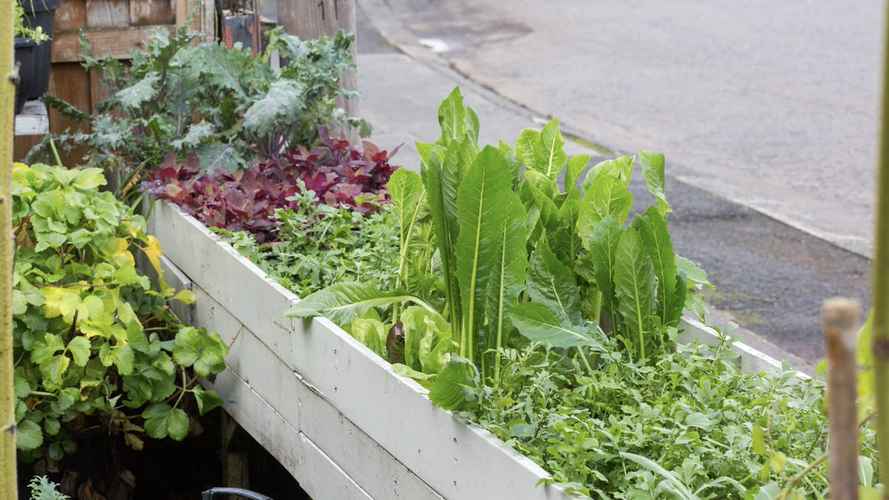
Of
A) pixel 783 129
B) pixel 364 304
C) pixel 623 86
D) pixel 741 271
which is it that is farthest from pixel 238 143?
pixel 623 86

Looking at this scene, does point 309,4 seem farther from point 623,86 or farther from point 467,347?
point 623,86

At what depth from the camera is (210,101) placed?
14.1 ft

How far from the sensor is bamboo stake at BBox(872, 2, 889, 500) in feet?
1.48

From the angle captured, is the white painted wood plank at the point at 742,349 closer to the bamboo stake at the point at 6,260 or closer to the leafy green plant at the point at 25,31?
the bamboo stake at the point at 6,260

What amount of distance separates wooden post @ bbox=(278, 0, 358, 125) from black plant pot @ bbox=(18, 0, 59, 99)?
0.86 metres

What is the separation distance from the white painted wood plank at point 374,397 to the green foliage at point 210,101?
0.57 m

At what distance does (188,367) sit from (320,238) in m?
0.59

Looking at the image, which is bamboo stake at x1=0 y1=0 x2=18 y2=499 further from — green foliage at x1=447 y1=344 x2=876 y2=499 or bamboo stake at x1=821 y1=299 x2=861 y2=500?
green foliage at x1=447 y1=344 x2=876 y2=499

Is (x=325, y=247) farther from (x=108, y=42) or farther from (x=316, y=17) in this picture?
(x=108, y=42)

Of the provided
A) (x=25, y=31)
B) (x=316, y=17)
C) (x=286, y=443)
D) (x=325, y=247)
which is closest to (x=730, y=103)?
(x=316, y=17)

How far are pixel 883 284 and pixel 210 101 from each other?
4.02m

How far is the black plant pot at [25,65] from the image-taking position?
4.11 m

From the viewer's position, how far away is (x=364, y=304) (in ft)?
9.39

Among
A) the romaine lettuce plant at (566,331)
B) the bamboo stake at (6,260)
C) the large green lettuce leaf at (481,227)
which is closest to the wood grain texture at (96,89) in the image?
the romaine lettuce plant at (566,331)
